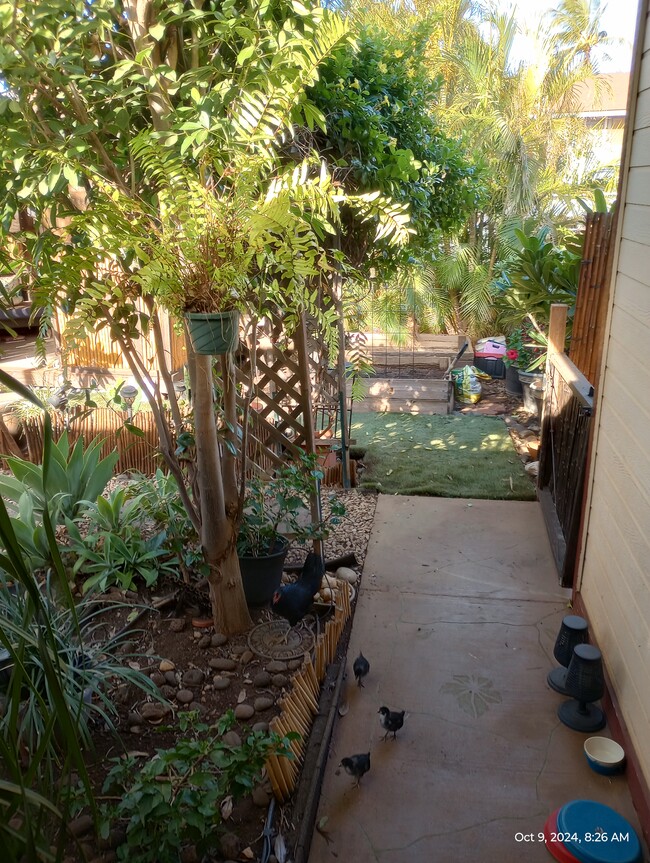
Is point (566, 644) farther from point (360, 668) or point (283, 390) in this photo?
point (283, 390)

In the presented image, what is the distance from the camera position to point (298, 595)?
9.98 feet

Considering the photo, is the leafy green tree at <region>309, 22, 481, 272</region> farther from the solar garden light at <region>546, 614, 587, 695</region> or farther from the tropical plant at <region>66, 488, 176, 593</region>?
the solar garden light at <region>546, 614, 587, 695</region>

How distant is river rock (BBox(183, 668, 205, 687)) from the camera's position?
106 inches

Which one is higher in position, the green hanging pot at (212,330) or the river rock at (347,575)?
the green hanging pot at (212,330)

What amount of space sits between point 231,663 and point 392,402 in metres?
6.18

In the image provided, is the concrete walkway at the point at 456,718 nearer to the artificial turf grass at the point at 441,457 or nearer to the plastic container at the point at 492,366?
the artificial turf grass at the point at 441,457

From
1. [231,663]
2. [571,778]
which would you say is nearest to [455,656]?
[571,778]

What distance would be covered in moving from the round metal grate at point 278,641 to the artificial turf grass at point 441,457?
2.32 metres

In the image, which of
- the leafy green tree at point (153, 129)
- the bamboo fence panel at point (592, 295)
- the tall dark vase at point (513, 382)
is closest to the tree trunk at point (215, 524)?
the leafy green tree at point (153, 129)

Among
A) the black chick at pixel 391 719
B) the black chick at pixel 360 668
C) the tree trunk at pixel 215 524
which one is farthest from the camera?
the black chick at pixel 360 668

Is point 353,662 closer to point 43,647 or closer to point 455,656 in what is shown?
point 455,656

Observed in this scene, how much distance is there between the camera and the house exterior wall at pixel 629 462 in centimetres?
225

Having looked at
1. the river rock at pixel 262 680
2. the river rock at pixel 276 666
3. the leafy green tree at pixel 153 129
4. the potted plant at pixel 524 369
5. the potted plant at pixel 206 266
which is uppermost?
the leafy green tree at pixel 153 129

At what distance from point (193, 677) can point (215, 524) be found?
2.11 feet
